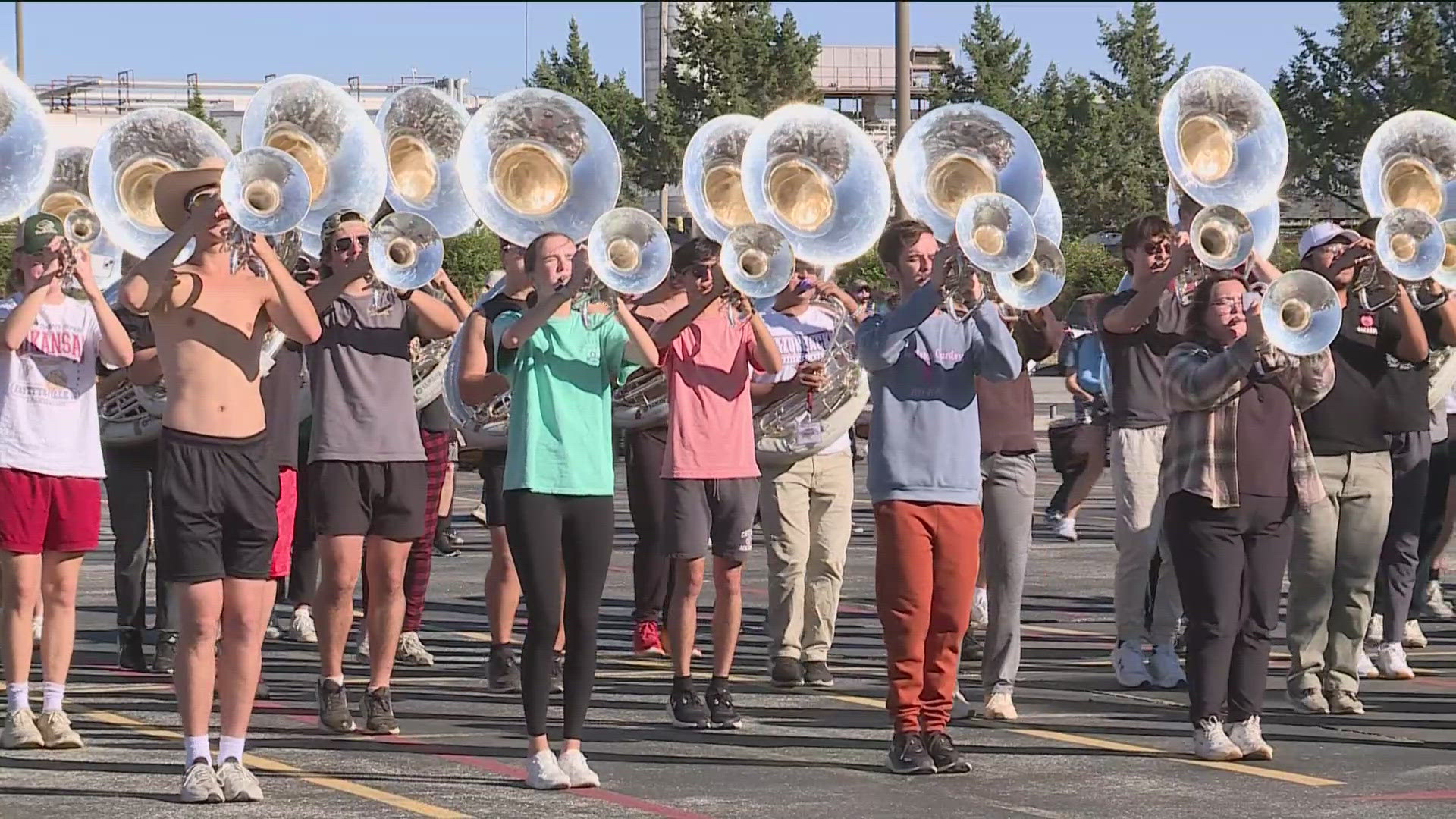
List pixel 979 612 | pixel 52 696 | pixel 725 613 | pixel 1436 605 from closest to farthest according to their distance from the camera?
1. pixel 52 696
2. pixel 725 613
3. pixel 979 612
4. pixel 1436 605

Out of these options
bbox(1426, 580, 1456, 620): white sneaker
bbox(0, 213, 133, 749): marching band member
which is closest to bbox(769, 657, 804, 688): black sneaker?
bbox(0, 213, 133, 749): marching band member

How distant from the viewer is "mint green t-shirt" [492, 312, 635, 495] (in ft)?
25.3

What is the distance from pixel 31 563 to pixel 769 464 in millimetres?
3195

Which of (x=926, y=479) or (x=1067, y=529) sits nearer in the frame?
(x=926, y=479)

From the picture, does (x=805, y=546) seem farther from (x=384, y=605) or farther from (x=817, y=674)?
(x=384, y=605)

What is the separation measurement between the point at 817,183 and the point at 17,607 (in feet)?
11.1

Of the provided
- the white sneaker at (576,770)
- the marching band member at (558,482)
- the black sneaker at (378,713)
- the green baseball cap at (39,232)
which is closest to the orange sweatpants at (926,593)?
the marching band member at (558,482)

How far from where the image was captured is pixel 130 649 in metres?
10.3

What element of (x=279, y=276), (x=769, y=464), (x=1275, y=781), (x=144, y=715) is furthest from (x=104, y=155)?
(x=1275, y=781)

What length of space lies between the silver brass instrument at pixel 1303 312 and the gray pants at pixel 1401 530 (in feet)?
6.73

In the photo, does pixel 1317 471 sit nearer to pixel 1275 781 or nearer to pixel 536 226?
pixel 1275 781

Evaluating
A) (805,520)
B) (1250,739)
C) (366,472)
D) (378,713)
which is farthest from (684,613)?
(1250,739)

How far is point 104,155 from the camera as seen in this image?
27.6ft

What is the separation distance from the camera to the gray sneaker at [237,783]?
7254 mm
